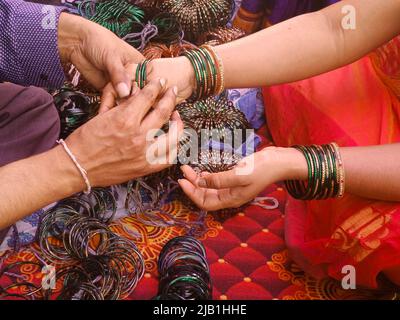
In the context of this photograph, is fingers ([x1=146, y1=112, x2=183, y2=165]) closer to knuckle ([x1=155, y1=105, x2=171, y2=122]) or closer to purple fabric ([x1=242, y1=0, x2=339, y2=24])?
knuckle ([x1=155, y1=105, x2=171, y2=122])

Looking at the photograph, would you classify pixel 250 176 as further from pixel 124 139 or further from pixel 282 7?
pixel 282 7

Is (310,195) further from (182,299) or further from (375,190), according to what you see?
(182,299)

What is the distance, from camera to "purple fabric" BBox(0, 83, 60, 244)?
1.18 metres

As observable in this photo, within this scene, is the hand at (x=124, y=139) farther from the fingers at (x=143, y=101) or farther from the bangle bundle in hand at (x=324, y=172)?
the bangle bundle in hand at (x=324, y=172)

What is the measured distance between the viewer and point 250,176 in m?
1.08

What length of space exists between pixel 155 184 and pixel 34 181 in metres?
0.57

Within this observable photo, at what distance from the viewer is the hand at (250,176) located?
108cm

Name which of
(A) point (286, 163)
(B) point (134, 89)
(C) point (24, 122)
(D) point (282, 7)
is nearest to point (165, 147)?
(B) point (134, 89)

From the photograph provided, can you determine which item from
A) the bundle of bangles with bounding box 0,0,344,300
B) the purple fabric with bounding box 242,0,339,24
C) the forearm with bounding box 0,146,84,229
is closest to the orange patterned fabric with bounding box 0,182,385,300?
the bundle of bangles with bounding box 0,0,344,300

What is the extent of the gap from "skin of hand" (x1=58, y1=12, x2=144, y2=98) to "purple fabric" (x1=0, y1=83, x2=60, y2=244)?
13 cm

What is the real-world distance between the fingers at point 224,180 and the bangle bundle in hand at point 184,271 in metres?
0.25

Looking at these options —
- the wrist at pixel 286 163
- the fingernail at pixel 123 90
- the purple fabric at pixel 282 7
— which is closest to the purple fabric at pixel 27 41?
the fingernail at pixel 123 90

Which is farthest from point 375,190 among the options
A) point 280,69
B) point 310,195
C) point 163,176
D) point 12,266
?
point 12,266
